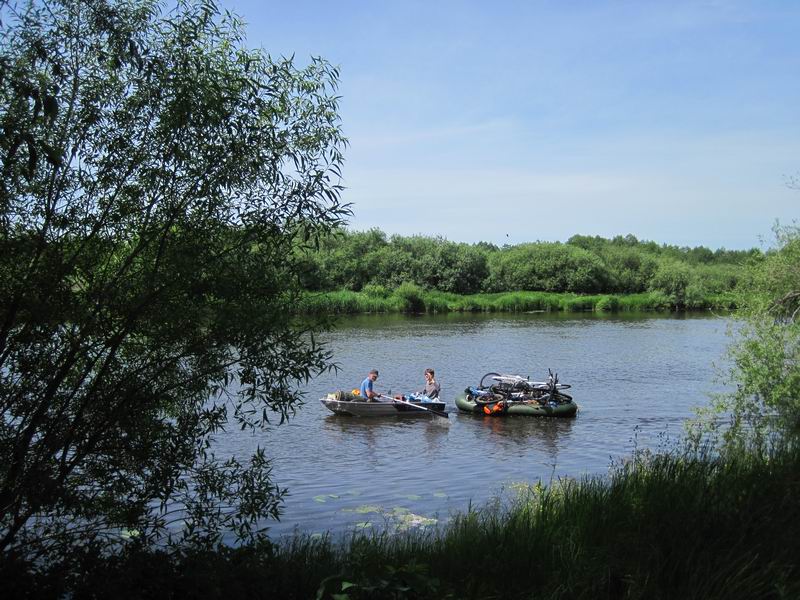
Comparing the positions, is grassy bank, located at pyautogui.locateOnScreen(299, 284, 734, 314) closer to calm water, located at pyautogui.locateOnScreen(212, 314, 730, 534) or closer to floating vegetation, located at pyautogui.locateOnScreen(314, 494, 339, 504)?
calm water, located at pyautogui.locateOnScreen(212, 314, 730, 534)

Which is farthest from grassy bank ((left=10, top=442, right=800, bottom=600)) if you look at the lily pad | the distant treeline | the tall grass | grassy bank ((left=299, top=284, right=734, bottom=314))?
the distant treeline

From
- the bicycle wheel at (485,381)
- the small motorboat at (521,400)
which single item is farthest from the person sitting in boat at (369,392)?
the bicycle wheel at (485,381)

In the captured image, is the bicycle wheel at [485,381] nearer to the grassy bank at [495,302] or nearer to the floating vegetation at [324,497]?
the floating vegetation at [324,497]

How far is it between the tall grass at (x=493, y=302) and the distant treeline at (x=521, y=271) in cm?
68

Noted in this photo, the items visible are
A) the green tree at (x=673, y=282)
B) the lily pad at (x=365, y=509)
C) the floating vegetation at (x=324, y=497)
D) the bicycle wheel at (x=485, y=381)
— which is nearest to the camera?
the lily pad at (x=365, y=509)

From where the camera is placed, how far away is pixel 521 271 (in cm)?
8294

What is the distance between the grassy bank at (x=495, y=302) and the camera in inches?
2467

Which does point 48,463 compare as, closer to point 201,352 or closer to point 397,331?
point 201,352

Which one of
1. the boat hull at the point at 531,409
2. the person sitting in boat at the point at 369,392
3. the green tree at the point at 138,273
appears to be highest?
the green tree at the point at 138,273

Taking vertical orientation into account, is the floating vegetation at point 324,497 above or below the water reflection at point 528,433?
below

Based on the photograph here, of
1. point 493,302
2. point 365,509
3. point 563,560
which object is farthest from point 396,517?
point 493,302

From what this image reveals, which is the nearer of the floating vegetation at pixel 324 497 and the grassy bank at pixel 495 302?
the floating vegetation at pixel 324 497

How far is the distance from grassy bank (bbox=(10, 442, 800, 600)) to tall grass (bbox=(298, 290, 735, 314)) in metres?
49.6

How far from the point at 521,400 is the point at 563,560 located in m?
16.1
